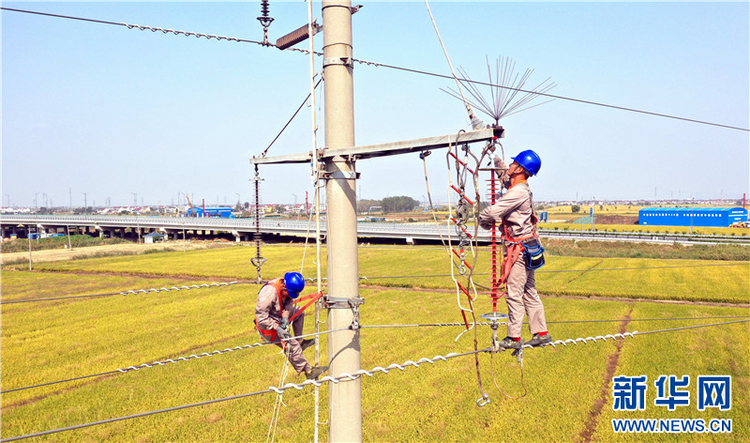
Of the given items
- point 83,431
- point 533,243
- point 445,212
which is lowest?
point 83,431

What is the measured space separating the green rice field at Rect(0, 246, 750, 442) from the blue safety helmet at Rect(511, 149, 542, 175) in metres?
3.84

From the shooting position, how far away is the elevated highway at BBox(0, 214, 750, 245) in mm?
58656

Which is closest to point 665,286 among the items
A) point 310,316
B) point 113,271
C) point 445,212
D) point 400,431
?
point 310,316

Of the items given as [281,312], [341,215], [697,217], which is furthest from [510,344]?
[697,217]

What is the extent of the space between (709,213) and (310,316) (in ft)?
289

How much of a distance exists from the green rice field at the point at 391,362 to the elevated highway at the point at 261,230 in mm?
13346

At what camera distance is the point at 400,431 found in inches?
497

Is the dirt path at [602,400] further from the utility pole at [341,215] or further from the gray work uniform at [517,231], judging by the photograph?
the utility pole at [341,215]

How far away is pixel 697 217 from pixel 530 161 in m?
98.5

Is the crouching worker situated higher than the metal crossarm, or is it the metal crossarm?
the metal crossarm

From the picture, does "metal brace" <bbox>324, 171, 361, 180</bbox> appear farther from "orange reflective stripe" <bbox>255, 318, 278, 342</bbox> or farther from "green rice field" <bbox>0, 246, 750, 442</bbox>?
"green rice field" <bbox>0, 246, 750, 442</bbox>

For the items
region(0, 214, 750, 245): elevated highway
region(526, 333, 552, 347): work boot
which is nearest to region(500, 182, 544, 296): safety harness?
region(526, 333, 552, 347): work boot

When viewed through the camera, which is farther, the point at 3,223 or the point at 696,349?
the point at 3,223

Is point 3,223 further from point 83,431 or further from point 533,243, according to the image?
point 533,243
